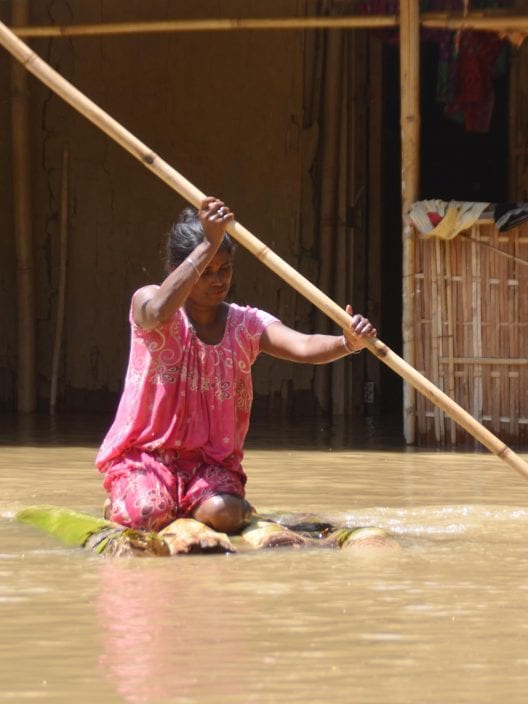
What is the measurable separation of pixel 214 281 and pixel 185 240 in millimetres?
163

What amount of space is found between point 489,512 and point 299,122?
5365 mm

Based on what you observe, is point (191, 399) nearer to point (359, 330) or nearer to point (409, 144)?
point (359, 330)

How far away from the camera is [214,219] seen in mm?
4316

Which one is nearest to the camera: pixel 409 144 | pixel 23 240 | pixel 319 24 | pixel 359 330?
pixel 359 330

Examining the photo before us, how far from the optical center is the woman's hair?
4652mm

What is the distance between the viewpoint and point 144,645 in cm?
292

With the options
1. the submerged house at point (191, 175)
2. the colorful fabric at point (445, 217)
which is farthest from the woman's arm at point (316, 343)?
the submerged house at point (191, 175)

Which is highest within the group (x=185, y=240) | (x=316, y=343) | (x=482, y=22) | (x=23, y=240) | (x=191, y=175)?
(x=482, y=22)

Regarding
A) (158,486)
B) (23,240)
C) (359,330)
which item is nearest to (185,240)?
(359,330)

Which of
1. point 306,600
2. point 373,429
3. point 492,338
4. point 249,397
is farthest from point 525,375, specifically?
point 306,600

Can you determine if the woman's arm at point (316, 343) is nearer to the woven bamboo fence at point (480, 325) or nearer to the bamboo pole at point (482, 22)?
the woven bamboo fence at point (480, 325)

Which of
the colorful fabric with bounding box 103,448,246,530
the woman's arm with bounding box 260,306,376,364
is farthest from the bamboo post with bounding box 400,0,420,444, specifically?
the colorful fabric with bounding box 103,448,246,530

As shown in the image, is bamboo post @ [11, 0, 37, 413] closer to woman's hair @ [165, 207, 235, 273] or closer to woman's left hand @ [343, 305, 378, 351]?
woman's hair @ [165, 207, 235, 273]

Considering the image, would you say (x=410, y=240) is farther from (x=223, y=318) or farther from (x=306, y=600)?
(x=306, y=600)
